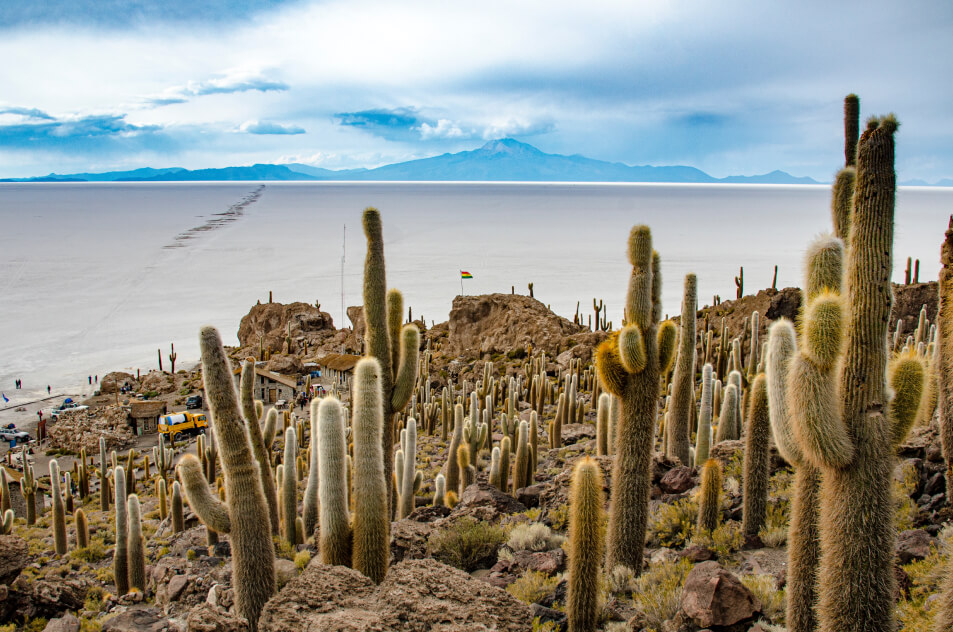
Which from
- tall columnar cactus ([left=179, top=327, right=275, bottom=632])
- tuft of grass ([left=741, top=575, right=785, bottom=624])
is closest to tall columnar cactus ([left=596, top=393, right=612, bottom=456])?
tuft of grass ([left=741, top=575, right=785, bottom=624])

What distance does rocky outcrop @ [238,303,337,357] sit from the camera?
41312 millimetres

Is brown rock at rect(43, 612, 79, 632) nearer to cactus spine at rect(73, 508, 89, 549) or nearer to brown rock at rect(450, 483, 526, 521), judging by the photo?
brown rock at rect(450, 483, 526, 521)

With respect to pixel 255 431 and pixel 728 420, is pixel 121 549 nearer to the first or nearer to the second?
pixel 255 431

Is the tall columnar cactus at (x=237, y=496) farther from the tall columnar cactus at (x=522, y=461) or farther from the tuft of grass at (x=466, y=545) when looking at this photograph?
the tall columnar cactus at (x=522, y=461)

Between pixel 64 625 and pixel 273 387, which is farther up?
pixel 64 625

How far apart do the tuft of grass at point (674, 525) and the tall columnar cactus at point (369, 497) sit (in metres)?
3.60

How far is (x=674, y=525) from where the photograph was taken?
8.14m

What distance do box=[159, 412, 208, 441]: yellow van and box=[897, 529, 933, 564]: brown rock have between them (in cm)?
2694

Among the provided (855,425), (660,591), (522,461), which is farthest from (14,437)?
(855,425)

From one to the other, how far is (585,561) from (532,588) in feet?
4.05

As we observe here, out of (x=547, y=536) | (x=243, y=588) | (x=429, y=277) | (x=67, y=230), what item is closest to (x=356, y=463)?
(x=243, y=588)

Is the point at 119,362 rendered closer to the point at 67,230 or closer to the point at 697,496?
the point at 697,496

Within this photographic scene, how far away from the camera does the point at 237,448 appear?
248 inches

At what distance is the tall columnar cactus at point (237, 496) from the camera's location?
628cm
